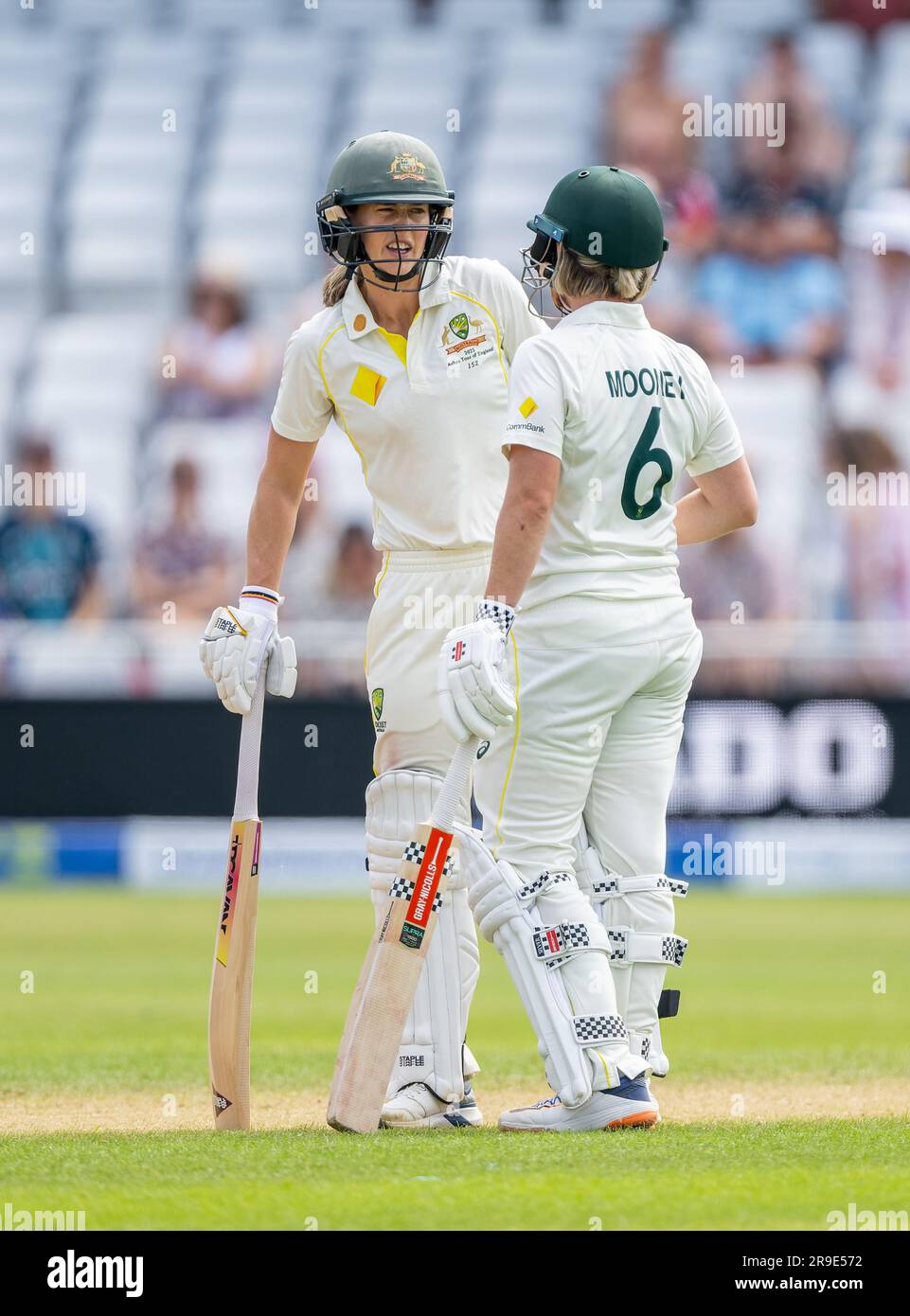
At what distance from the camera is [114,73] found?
59.2ft

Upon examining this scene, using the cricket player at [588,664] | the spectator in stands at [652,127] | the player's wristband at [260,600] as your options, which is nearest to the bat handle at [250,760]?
the player's wristband at [260,600]

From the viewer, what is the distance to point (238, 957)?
419 cm

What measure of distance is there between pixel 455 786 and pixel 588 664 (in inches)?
13.2

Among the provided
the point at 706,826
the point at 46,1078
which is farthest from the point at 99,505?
the point at 46,1078

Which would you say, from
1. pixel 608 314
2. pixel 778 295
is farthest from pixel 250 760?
pixel 778 295

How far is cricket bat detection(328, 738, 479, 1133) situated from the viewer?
153 inches

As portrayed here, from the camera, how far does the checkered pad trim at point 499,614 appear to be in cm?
367

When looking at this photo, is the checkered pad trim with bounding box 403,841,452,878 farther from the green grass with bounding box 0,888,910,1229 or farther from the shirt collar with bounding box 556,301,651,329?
the shirt collar with bounding box 556,301,651,329

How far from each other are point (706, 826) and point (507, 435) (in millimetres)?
7171

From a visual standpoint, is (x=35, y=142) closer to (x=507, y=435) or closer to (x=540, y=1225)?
(x=507, y=435)

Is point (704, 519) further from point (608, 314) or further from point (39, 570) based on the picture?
point (39, 570)

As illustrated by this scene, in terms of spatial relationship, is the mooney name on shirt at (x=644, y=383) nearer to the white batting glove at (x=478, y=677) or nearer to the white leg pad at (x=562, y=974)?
the white batting glove at (x=478, y=677)

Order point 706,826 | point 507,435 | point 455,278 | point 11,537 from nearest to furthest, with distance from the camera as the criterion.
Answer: point 507,435 < point 455,278 < point 706,826 < point 11,537

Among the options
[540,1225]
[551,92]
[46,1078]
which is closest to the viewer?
[540,1225]
